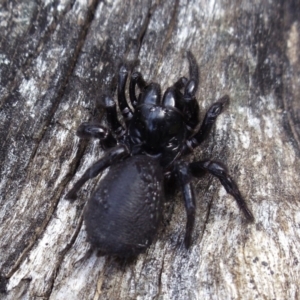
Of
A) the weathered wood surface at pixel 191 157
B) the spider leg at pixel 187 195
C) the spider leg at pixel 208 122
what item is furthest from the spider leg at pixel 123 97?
the spider leg at pixel 187 195

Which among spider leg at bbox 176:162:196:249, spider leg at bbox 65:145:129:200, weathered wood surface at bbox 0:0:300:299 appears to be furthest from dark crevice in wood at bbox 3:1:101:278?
spider leg at bbox 176:162:196:249

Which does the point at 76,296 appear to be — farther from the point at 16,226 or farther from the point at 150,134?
the point at 150,134

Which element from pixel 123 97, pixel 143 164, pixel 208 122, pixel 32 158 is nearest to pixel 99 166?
pixel 143 164

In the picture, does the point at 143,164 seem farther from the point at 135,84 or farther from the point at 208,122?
the point at 135,84

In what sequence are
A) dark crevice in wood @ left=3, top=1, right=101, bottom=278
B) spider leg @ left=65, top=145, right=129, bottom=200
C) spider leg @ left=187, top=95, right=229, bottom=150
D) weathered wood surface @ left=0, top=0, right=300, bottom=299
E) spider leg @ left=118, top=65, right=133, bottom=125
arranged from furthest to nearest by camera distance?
1. spider leg @ left=118, top=65, right=133, bottom=125
2. spider leg @ left=187, top=95, right=229, bottom=150
3. spider leg @ left=65, top=145, right=129, bottom=200
4. dark crevice in wood @ left=3, top=1, right=101, bottom=278
5. weathered wood surface @ left=0, top=0, right=300, bottom=299

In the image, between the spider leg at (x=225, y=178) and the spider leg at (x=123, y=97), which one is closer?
the spider leg at (x=225, y=178)

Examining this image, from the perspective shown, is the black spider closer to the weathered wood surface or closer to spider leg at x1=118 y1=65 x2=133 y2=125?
spider leg at x1=118 y1=65 x2=133 y2=125

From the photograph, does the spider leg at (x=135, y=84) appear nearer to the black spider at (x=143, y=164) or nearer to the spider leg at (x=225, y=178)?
the black spider at (x=143, y=164)
